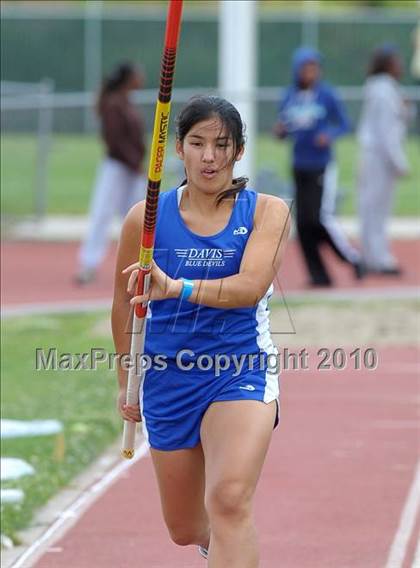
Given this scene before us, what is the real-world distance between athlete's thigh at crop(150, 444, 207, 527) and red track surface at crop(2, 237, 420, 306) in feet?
30.4

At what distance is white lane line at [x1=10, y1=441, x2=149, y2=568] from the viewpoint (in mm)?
6826

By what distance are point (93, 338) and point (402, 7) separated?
Result: 105ft

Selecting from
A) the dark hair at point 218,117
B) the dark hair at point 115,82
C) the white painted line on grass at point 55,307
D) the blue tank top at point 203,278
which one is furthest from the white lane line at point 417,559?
the dark hair at point 115,82

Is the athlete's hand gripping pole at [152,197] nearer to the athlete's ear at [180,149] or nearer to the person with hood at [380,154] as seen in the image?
the athlete's ear at [180,149]

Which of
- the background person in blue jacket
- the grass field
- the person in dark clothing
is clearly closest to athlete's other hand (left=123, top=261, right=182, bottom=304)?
the background person in blue jacket

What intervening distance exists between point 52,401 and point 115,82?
6.35 meters

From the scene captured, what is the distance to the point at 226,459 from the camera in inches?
200

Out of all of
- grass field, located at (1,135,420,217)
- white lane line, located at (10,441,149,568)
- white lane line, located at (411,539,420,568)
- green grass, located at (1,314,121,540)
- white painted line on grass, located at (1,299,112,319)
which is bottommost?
grass field, located at (1,135,420,217)

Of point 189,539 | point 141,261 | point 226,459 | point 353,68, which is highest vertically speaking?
point 141,261

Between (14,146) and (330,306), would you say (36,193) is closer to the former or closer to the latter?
(14,146)

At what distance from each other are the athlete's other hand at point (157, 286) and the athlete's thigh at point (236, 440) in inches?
18.3

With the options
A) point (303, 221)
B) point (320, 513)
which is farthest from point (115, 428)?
point (303, 221)

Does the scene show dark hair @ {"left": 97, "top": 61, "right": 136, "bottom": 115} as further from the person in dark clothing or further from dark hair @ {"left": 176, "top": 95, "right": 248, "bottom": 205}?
dark hair @ {"left": 176, "top": 95, "right": 248, "bottom": 205}

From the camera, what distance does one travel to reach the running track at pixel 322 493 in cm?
677
